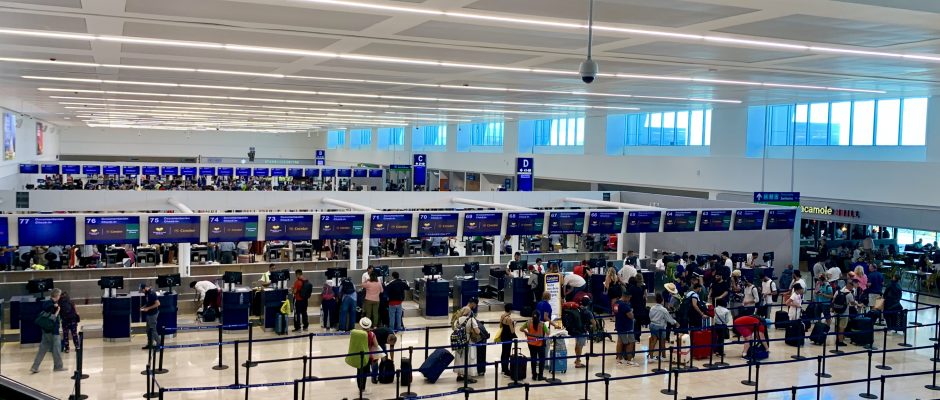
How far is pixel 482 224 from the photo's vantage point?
17672 mm

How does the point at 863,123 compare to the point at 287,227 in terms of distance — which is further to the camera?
the point at 863,123

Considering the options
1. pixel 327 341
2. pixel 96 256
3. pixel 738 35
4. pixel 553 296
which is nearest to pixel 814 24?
pixel 738 35

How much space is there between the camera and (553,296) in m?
14.8

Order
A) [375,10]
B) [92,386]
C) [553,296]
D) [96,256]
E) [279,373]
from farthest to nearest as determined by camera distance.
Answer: [96,256] < [553,296] < [279,373] < [92,386] < [375,10]

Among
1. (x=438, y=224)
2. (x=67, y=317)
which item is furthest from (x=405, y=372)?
(x=438, y=224)

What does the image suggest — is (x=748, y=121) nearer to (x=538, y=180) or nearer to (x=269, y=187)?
(x=538, y=180)

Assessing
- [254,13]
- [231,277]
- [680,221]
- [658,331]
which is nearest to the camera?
[254,13]

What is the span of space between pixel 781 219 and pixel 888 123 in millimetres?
4961

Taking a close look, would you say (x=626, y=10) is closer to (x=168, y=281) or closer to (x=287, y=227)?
(x=168, y=281)

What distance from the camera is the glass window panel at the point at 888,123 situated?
22016 mm

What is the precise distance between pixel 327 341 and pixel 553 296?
406 cm

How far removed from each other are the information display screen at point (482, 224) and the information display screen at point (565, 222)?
1233mm

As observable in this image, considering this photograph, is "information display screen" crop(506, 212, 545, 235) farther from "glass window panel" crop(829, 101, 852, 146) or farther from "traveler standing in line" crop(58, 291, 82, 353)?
"glass window panel" crop(829, 101, 852, 146)

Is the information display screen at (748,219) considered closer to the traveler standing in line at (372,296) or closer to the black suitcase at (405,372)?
the traveler standing in line at (372,296)
